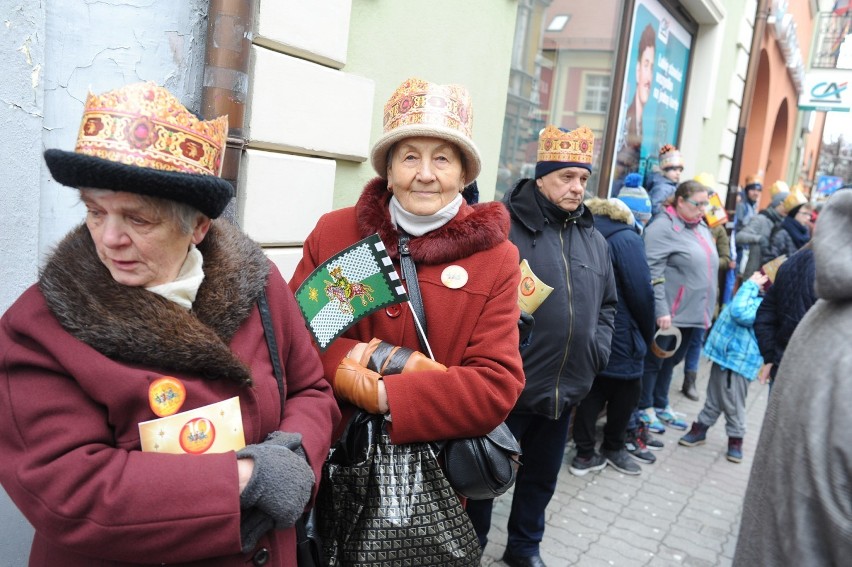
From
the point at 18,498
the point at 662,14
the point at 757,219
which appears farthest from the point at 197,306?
the point at 757,219

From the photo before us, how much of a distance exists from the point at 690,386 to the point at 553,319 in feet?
14.5

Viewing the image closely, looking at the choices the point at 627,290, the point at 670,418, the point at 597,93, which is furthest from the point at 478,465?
the point at 597,93

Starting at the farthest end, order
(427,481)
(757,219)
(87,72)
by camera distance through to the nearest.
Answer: (757,219) → (87,72) → (427,481)

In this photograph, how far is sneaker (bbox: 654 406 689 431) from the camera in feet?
20.0

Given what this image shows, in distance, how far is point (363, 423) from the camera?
2.07m

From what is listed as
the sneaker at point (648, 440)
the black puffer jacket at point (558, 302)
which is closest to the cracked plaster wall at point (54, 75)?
the black puffer jacket at point (558, 302)

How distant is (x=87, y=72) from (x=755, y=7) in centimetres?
1059

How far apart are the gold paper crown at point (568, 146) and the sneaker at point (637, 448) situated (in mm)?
2591

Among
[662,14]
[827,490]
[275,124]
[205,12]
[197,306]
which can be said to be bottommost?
[827,490]

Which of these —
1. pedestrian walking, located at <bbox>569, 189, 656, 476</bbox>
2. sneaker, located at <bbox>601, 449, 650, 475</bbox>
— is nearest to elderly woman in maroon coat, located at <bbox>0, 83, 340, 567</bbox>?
pedestrian walking, located at <bbox>569, 189, 656, 476</bbox>

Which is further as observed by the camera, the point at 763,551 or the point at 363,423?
the point at 363,423

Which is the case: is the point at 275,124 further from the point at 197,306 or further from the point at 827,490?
the point at 827,490

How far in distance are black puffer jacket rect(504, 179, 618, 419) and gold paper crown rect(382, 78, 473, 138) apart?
110 centimetres

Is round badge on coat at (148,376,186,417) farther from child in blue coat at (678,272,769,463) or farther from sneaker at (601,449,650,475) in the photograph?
child in blue coat at (678,272,769,463)
